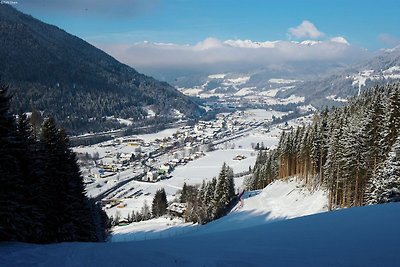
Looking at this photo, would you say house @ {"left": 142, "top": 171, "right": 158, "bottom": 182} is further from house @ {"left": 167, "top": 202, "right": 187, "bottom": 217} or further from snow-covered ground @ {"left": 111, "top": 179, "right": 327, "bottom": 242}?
snow-covered ground @ {"left": 111, "top": 179, "right": 327, "bottom": 242}

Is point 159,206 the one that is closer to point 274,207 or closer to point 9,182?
point 274,207

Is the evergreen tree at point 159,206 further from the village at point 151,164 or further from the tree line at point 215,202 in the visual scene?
the tree line at point 215,202

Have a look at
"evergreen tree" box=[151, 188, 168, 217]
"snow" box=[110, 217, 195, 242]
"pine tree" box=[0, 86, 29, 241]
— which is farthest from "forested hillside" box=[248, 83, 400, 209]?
"evergreen tree" box=[151, 188, 168, 217]

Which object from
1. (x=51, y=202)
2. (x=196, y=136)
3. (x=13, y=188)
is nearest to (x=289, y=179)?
(x=51, y=202)

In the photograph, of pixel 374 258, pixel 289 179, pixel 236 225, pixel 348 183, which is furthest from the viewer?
pixel 289 179

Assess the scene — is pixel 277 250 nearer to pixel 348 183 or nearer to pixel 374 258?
pixel 374 258
